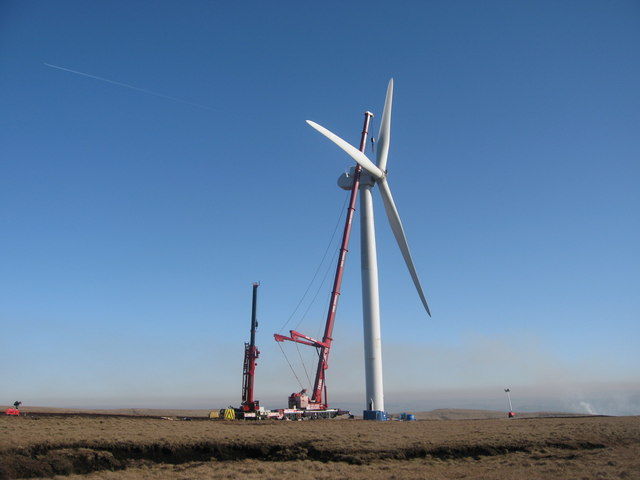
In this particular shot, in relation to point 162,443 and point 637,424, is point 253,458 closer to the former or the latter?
point 162,443

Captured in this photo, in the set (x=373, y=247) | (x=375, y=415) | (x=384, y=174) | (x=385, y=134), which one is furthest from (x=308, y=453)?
(x=385, y=134)

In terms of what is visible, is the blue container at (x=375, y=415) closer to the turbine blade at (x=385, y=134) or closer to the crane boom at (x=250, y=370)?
the crane boom at (x=250, y=370)

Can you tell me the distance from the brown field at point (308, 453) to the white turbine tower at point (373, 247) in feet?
50.6

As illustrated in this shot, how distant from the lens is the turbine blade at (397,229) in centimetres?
5466

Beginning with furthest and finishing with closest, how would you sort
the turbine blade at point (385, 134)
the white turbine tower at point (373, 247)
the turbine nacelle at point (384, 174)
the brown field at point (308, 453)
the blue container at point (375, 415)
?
1. the turbine blade at point (385, 134)
2. the turbine nacelle at point (384, 174)
3. the white turbine tower at point (373, 247)
4. the blue container at point (375, 415)
5. the brown field at point (308, 453)

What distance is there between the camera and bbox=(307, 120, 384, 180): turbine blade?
167ft

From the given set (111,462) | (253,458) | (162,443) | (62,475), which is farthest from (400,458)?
(62,475)

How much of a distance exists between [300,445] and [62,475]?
1257 cm

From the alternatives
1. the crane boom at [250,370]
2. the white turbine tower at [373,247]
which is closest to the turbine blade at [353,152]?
the white turbine tower at [373,247]

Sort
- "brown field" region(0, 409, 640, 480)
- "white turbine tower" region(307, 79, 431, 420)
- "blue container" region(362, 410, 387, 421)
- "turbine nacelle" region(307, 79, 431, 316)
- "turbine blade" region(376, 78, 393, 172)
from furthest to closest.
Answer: "turbine blade" region(376, 78, 393, 172) < "turbine nacelle" region(307, 79, 431, 316) < "white turbine tower" region(307, 79, 431, 420) < "blue container" region(362, 410, 387, 421) < "brown field" region(0, 409, 640, 480)

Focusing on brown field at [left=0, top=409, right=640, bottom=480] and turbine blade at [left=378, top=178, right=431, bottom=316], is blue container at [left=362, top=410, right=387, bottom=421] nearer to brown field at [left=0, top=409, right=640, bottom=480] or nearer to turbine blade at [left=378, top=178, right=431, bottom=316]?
turbine blade at [left=378, top=178, right=431, bottom=316]

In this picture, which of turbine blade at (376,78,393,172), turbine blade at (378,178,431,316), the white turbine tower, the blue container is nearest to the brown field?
the blue container

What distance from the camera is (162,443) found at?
2827 centimetres

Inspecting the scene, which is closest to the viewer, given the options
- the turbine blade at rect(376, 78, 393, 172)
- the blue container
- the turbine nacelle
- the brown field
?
the brown field
